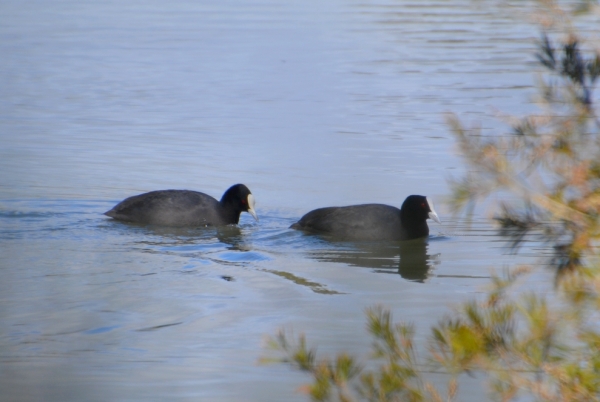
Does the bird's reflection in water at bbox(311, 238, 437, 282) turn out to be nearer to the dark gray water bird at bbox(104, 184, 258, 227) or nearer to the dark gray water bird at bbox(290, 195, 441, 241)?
the dark gray water bird at bbox(290, 195, 441, 241)

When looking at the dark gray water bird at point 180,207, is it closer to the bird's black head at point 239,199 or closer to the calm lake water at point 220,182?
the bird's black head at point 239,199

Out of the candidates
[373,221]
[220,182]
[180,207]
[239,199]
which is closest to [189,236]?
[180,207]

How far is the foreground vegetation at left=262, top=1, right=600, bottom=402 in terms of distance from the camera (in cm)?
321

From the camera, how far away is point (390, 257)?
31.9ft

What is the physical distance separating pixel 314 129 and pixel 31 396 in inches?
379

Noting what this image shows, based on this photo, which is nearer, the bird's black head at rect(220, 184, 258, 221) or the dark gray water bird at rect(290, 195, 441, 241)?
the dark gray water bird at rect(290, 195, 441, 241)

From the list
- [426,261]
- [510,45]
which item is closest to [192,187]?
[426,261]

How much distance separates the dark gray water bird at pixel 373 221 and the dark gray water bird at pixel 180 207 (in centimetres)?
75

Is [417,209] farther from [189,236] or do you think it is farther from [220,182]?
[220,182]

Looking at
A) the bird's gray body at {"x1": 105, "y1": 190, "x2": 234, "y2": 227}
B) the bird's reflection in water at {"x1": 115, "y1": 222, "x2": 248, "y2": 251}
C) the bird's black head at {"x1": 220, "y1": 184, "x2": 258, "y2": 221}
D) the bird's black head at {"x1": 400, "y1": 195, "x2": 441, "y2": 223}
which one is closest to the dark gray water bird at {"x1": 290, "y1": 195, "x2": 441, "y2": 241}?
the bird's black head at {"x1": 400, "y1": 195, "x2": 441, "y2": 223}

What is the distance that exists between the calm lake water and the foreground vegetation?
1.25 ft

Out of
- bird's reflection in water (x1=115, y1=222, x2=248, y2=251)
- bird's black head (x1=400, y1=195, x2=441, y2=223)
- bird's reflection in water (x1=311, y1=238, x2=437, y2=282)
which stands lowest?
bird's reflection in water (x1=311, y1=238, x2=437, y2=282)

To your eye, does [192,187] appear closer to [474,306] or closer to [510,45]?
[474,306]

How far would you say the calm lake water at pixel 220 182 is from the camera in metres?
6.61
